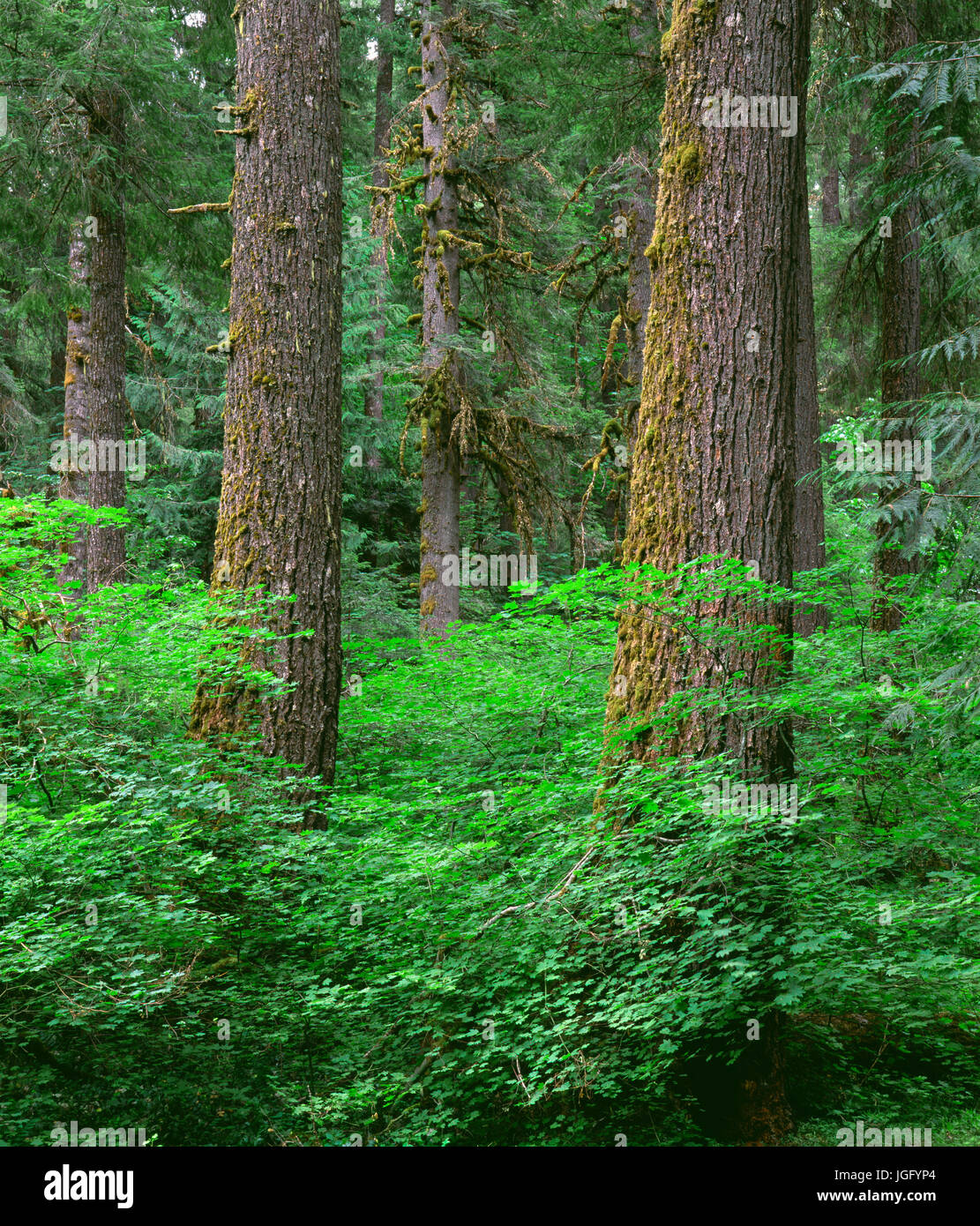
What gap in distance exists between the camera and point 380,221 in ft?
41.7

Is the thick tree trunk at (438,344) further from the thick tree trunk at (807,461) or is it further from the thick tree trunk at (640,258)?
the thick tree trunk at (807,461)

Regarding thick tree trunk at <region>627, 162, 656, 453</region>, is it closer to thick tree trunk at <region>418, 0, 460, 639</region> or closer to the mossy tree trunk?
thick tree trunk at <region>418, 0, 460, 639</region>

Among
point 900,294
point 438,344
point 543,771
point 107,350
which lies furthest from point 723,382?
point 107,350

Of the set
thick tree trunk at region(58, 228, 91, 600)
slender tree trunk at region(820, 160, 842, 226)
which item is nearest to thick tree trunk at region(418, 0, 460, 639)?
thick tree trunk at region(58, 228, 91, 600)

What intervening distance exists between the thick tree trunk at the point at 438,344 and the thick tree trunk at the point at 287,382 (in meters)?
5.40

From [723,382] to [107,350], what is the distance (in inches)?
336

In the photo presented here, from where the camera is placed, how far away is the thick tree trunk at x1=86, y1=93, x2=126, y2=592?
1070cm

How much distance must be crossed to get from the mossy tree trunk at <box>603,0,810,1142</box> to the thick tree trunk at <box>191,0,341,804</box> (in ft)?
7.00

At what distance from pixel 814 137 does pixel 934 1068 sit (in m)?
10.5

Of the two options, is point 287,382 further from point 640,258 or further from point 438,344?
point 640,258

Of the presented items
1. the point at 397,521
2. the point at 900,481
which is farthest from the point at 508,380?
the point at 900,481

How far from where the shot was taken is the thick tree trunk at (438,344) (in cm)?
1191


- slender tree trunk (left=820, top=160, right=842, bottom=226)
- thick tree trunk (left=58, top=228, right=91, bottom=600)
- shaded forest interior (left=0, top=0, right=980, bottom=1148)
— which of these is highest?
slender tree trunk (left=820, top=160, right=842, bottom=226)
